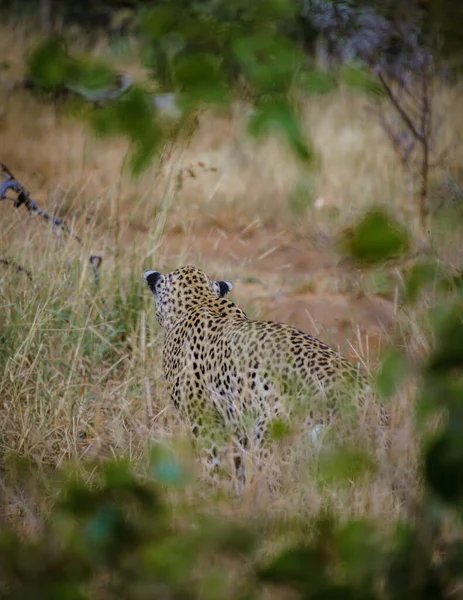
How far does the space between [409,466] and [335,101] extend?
366 inches

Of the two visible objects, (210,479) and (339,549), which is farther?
(210,479)

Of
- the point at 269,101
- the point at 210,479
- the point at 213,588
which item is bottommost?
the point at 210,479

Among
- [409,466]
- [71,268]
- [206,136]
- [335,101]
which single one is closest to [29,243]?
[71,268]

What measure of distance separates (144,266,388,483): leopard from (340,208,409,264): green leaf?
1.68m

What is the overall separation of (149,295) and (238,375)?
5.05 feet

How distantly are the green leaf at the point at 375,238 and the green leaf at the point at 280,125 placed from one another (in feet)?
0.46

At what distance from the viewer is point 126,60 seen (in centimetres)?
130

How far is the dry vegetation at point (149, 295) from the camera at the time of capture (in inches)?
114

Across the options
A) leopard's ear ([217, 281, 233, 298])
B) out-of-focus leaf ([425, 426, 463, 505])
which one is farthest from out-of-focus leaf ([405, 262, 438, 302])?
leopard's ear ([217, 281, 233, 298])

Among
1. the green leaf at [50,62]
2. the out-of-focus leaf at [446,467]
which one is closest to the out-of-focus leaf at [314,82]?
the green leaf at [50,62]

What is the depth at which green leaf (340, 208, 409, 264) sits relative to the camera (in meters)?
1.33

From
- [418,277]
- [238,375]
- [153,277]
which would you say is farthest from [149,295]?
[418,277]

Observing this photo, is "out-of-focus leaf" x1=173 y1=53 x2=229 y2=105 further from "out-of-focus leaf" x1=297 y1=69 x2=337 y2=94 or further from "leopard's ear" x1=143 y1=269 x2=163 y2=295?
"leopard's ear" x1=143 y1=269 x2=163 y2=295

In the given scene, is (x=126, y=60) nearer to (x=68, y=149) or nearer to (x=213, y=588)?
(x=213, y=588)
